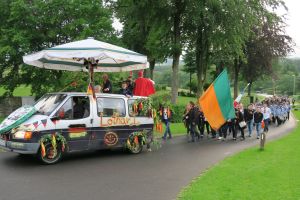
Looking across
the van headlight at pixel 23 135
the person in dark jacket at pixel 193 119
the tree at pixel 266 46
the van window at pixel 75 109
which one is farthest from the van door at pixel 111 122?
the tree at pixel 266 46

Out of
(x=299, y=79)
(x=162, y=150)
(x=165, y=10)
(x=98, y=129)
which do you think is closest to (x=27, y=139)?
(x=98, y=129)

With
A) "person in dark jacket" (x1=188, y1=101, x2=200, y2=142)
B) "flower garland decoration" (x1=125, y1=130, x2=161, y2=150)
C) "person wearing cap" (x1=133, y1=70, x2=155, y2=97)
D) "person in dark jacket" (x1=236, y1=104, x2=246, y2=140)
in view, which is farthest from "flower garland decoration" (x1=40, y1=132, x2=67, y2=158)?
"person in dark jacket" (x1=236, y1=104, x2=246, y2=140)

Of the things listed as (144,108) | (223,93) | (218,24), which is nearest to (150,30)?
(218,24)

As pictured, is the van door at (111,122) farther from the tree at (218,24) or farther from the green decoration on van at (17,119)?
the tree at (218,24)

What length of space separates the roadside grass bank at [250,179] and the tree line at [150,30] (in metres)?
13.6

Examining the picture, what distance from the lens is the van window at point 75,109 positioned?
1170 cm

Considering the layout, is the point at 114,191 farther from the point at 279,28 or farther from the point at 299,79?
the point at 299,79

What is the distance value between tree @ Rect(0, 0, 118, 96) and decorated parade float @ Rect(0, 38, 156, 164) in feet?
32.4

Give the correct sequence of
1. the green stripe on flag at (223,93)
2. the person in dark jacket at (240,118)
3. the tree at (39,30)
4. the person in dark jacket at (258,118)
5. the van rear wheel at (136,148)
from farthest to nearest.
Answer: the tree at (39,30)
the person in dark jacket at (258,118)
the person in dark jacket at (240,118)
the green stripe on flag at (223,93)
the van rear wheel at (136,148)

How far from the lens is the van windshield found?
38.3ft

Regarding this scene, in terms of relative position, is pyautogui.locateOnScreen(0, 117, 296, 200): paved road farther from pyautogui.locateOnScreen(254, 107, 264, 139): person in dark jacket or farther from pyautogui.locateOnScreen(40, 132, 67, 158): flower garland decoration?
pyautogui.locateOnScreen(254, 107, 264, 139): person in dark jacket

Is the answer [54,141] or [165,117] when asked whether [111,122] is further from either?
[165,117]

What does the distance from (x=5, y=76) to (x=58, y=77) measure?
12.2ft

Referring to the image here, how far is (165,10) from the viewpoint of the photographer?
29.0 meters
